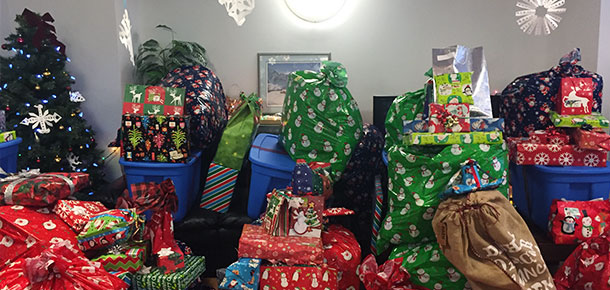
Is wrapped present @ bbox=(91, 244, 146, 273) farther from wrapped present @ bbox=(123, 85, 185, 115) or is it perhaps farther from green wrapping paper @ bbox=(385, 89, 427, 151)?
green wrapping paper @ bbox=(385, 89, 427, 151)

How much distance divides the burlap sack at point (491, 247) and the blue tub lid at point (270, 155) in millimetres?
1107

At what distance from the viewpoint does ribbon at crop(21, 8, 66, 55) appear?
3.16 m

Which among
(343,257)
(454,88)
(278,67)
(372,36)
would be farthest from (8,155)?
(372,36)

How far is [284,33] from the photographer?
13.8ft

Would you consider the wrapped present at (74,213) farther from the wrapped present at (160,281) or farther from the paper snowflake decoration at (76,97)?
the paper snowflake decoration at (76,97)

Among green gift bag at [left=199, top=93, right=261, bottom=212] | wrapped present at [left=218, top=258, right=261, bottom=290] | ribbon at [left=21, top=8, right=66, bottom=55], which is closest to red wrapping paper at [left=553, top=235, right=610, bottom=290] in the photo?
wrapped present at [left=218, top=258, right=261, bottom=290]

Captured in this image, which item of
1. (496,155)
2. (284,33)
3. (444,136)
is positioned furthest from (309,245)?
(284,33)

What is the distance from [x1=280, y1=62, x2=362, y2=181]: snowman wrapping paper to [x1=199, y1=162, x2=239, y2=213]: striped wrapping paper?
20.6 inches

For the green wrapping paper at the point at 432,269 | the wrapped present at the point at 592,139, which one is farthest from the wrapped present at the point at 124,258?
the wrapped present at the point at 592,139

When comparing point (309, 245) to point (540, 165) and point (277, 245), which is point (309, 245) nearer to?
point (277, 245)

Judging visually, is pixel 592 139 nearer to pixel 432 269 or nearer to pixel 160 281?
pixel 432 269

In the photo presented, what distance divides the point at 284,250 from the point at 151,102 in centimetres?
131

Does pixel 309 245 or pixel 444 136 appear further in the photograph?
pixel 309 245

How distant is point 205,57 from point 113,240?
103 inches
